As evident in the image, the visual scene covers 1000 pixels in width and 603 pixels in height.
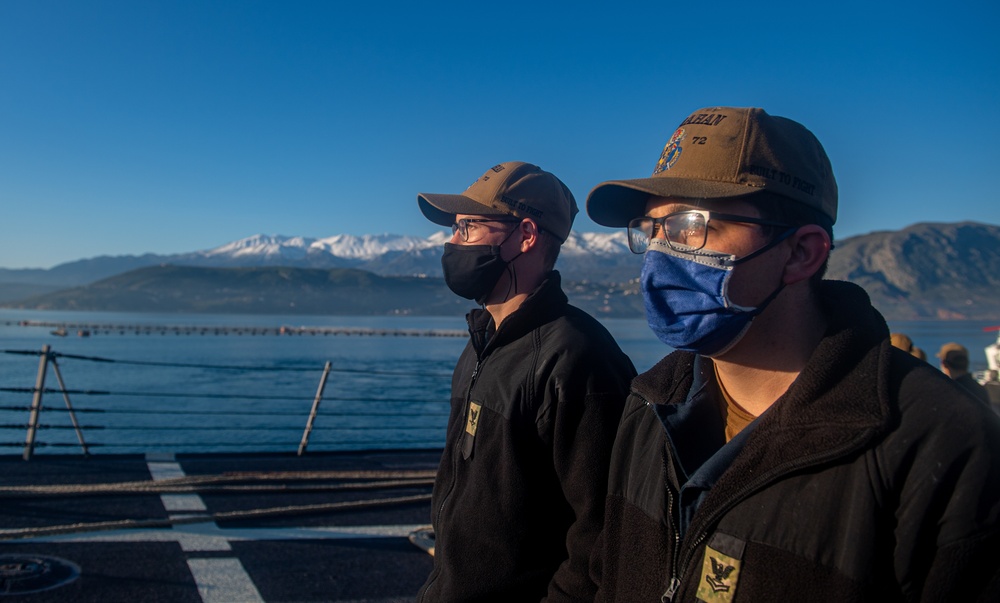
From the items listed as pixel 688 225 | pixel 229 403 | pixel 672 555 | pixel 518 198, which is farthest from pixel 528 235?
pixel 229 403

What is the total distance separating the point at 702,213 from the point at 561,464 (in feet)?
3.11

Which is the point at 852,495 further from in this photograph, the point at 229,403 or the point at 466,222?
the point at 229,403

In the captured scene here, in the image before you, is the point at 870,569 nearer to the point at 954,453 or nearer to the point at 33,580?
the point at 954,453

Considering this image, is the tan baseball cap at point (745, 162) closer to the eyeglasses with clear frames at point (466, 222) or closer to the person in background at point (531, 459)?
the person in background at point (531, 459)

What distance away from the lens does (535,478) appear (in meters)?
2.34

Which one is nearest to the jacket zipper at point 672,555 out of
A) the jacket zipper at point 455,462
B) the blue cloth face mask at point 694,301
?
the blue cloth face mask at point 694,301

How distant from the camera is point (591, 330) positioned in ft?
8.48

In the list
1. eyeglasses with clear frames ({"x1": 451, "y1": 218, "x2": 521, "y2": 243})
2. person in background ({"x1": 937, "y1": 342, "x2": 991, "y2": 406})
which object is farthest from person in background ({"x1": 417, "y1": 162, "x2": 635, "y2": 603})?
person in background ({"x1": 937, "y1": 342, "x2": 991, "y2": 406})

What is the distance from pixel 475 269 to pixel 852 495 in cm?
182

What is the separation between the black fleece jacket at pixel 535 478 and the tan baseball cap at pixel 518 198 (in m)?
0.57

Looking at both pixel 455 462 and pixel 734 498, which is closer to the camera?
pixel 734 498

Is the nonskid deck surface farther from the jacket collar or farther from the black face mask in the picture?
the jacket collar

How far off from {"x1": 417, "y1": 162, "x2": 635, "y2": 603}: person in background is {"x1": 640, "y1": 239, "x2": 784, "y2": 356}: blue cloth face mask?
622mm

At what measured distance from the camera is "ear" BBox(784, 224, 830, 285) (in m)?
1.65
